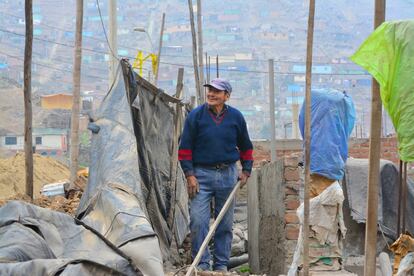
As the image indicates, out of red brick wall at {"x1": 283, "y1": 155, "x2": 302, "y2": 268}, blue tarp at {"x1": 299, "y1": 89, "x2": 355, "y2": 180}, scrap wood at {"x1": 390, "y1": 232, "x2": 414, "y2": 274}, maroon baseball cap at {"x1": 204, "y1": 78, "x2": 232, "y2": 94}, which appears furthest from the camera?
red brick wall at {"x1": 283, "y1": 155, "x2": 302, "y2": 268}

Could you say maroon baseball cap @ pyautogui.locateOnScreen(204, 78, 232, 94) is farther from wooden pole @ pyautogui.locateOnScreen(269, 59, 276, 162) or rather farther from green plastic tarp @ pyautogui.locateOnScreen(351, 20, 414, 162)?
wooden pole @ pyautogui.locateOnScreen(269, 59, 276, 162)

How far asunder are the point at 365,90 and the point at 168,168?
212ft

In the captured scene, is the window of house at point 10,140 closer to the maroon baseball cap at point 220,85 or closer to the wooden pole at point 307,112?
the maroon baseball cap at point 220,85

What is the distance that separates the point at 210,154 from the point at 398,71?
281cm

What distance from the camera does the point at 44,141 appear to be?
192 feet

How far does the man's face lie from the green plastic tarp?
246 cm

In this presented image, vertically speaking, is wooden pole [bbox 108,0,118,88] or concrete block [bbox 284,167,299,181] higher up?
wooden pole [bbox 108,0,118,88]

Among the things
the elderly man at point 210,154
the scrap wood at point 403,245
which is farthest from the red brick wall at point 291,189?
the scrap wood at point 403,245

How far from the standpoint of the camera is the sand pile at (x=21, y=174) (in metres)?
21.5

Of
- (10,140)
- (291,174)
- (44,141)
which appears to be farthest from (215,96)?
(10,140)

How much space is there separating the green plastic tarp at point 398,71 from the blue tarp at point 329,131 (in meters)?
2.71

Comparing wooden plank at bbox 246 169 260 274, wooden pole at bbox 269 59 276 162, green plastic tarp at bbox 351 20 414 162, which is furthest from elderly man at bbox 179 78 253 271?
wooden pole at bbox 269 59 276 162

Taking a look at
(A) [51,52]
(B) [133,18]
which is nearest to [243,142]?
(A) [51,52]

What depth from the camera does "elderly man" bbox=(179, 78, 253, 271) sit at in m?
7.32
